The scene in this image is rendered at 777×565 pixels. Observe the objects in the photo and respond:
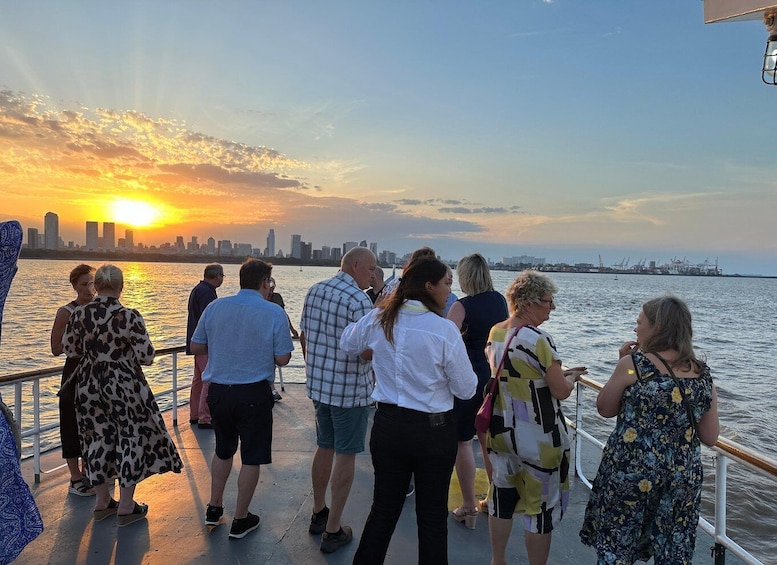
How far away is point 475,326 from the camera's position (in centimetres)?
345

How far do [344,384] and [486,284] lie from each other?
3.98 feet

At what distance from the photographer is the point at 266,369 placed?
3256mm

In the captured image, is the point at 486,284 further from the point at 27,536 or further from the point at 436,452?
the point at 27,536

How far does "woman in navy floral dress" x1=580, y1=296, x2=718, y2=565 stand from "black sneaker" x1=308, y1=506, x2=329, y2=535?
71.1 inches

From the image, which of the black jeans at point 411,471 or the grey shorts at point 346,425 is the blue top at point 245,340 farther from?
the black jeans at point 411,471

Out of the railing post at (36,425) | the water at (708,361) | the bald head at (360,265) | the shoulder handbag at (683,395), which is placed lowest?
the water at (708,361)

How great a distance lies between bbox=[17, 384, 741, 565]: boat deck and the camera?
3057mm

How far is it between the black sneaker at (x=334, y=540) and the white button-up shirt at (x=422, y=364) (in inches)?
51.1

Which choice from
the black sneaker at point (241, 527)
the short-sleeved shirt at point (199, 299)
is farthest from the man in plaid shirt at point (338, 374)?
the short-sleeved shirt at point (199, 299)

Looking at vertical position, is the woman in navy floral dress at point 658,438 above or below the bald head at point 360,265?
below

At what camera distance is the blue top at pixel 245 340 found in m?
3.20

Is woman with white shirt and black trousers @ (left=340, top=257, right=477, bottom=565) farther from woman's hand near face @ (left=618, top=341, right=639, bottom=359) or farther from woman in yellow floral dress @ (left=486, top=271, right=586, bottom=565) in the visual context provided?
woman's hand near face @ (left=618, top=341, right=639, bottom=359)

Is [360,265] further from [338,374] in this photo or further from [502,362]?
[502,362]

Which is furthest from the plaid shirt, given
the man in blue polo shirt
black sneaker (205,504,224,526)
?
black sneaker (205,504,224,526)
